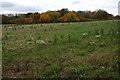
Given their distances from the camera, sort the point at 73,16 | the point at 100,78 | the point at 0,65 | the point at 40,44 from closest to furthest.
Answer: the point at 100,78, the point at 0,65, the point at 40,44, the point at 73,16

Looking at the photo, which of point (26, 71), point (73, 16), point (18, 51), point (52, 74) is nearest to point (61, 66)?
point (52, 74)

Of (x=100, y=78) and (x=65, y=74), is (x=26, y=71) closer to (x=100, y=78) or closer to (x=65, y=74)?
(x=65, y=74)

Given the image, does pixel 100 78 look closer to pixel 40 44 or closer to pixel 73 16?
pixel 40 44

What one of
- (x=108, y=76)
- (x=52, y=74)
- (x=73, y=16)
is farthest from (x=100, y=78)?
(x=73, y=16)

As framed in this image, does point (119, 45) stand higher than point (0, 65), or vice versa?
point (119, 45)

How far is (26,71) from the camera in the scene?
967 cm

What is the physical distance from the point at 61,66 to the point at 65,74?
1004mm

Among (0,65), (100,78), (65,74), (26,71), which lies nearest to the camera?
(100,78)

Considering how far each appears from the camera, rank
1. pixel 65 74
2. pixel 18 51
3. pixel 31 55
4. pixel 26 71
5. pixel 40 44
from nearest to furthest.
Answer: pixel 65 74
pixel 26 71
pixel 31 55
pixel 18 51
pixel 40 44

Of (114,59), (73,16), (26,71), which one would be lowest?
(26,71)

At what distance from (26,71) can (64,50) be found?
4457mm

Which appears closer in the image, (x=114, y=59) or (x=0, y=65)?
(x=114, y=59)

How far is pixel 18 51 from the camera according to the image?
45.9ft

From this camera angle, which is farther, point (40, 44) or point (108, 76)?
point (40, 44)
